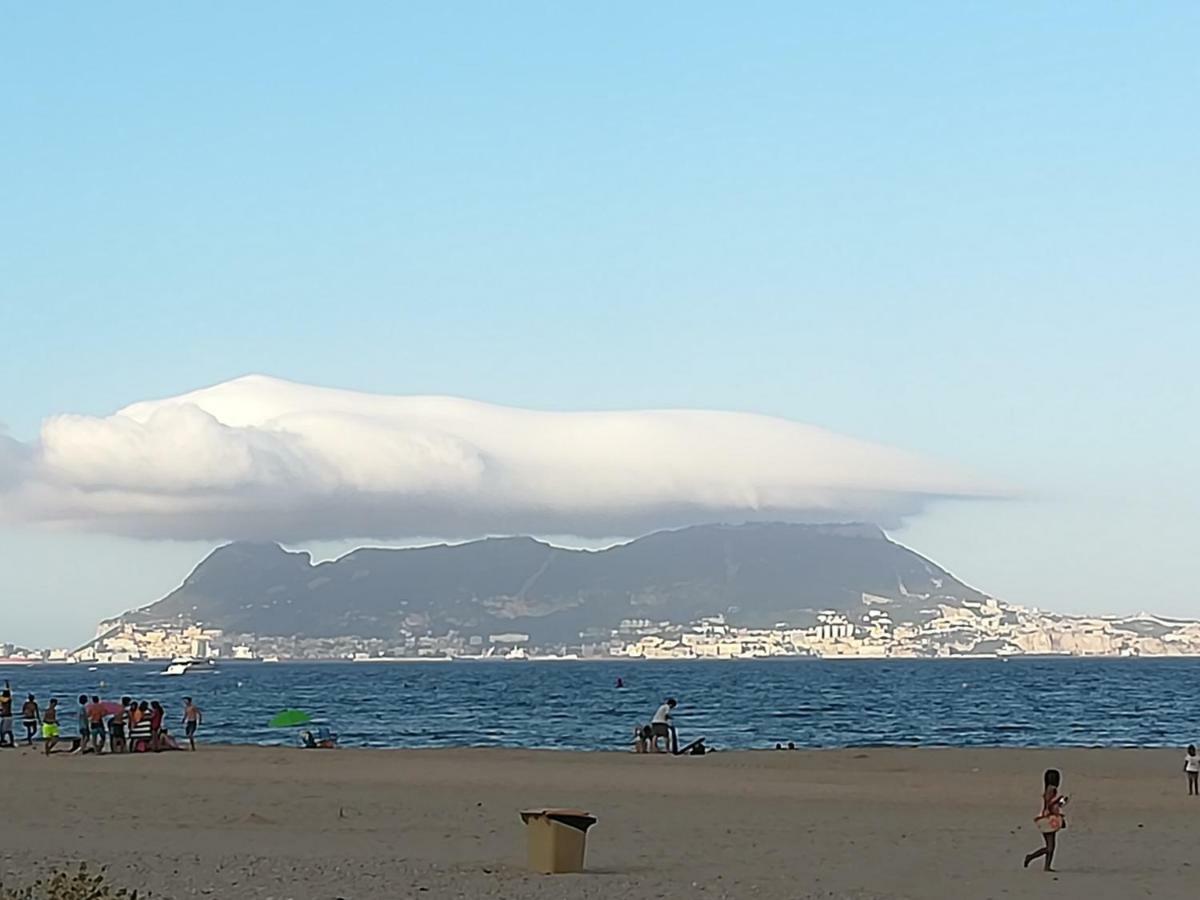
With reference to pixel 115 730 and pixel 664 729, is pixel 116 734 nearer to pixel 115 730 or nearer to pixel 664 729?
pixel 115 730

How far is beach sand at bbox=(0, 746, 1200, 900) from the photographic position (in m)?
17.8

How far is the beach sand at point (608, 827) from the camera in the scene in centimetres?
1784

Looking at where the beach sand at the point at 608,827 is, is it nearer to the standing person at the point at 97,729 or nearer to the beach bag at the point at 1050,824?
the beach bag at the point at 1050,824

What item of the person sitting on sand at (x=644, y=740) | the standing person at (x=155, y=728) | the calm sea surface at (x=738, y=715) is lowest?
the calm sea surface at (x=738, y=715)

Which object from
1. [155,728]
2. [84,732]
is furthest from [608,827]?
[84,732]

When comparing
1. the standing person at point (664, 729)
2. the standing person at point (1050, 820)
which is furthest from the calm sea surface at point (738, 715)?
the standing person at point (1050, 820)

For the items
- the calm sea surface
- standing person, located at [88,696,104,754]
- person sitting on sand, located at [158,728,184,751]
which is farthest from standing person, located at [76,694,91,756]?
the calm sea surface

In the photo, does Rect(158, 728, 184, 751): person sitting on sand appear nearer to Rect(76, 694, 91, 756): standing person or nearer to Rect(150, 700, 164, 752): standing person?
Rect(150, 700, 164, 752): standing person

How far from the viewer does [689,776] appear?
33.3 metres

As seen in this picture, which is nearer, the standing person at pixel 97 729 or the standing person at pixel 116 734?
the standing person at pixel 97 729

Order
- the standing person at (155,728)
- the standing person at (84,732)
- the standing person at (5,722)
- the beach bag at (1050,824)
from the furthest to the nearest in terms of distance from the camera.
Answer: the standing person at (5,722) → the standing person at (155,728) → the standing person at (84,732) → the beach bag at (1050,824)

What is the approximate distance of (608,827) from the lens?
23.3 m

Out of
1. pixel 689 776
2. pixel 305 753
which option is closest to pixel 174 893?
pixel 689 776

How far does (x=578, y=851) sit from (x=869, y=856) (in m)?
3.88
